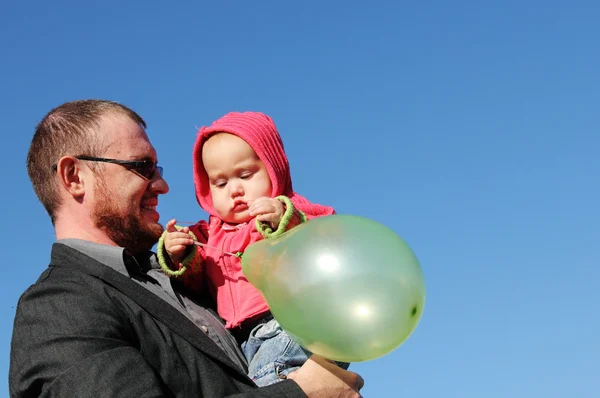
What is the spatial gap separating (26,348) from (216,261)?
166cm

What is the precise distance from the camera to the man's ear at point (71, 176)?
502 centimetres

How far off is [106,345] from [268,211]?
1.34 m

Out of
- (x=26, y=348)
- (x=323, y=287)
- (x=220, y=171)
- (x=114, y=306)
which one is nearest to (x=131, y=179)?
(x=220, y=171)

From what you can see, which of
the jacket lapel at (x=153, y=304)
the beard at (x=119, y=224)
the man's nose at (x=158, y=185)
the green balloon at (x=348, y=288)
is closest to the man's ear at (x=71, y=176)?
the beard at (x=119, y=224)

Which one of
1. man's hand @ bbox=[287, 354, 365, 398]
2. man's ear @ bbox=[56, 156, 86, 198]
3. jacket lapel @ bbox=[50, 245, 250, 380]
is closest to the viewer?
man's hand @ bbox=[287, 354, 365, 398]

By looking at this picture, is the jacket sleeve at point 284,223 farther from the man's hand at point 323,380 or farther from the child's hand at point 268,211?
the man's hand at point 323,380

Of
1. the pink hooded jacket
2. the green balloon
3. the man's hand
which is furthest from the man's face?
the man's hand

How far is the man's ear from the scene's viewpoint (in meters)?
5.02

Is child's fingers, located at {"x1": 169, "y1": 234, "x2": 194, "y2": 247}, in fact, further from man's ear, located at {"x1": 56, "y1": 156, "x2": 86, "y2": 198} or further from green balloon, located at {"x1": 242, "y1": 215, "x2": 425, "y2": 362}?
green balloon, located at {"x1": 242, "y1": 215, "x2": 425, "y2": 362}

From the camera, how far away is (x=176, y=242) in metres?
4.89

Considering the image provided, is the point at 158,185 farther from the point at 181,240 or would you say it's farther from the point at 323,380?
the point at 323,380

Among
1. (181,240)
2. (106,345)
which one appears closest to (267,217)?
(181,240)

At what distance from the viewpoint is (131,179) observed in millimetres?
5047

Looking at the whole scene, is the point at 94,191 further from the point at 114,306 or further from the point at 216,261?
the point at 114,306
